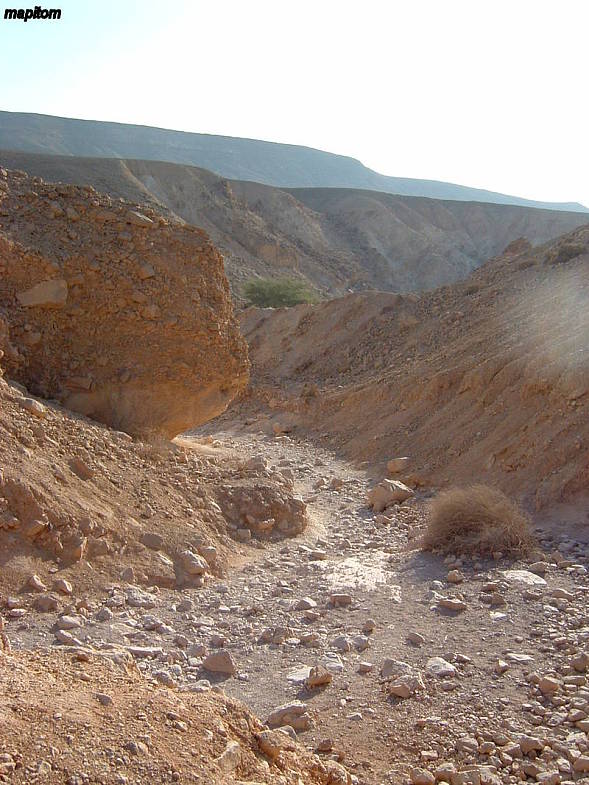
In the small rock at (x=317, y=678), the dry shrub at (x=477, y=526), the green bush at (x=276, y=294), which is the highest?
the green bush at (x=276, y=294)

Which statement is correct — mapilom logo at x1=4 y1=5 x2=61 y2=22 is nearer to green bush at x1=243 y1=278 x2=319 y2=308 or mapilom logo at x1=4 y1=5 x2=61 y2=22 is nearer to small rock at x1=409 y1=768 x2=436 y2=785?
small rock at x1=409 y1=768 x2=436 y2=785

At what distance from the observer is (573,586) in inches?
237

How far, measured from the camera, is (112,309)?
8125mm

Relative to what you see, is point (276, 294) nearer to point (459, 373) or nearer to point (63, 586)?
point (459, 373)

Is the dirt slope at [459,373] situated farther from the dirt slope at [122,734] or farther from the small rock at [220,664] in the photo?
the dirt slope at [122,734]

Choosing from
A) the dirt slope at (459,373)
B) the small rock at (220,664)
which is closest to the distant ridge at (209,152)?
the dirt slope at (459,373)

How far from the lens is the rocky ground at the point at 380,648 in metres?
3.79

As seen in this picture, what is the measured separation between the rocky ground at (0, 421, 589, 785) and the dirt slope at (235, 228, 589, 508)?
2.22 meters

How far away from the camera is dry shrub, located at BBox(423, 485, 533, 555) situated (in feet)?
22.2

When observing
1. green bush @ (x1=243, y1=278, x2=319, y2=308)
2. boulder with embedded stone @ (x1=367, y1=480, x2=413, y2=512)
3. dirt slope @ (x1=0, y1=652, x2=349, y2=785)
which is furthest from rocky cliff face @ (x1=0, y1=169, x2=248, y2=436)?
green bush @ (x1=243, y1=278, x2=319, y2=308)

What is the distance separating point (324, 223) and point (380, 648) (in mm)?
49542

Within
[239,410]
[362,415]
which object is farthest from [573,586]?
[239,410]

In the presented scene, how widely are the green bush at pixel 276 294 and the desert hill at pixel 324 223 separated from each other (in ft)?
24.0

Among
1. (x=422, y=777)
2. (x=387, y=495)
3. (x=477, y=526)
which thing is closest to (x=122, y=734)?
(x=422, y=777)
